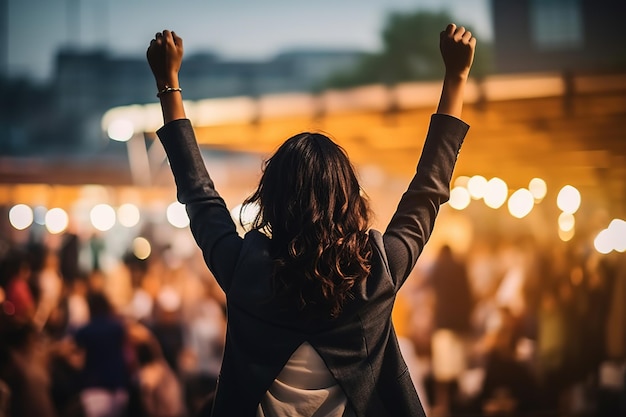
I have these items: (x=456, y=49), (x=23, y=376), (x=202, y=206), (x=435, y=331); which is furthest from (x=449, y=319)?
(x=202, y=206)

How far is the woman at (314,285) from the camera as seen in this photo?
1367 mm

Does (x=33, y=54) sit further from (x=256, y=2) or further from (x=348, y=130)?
(x=348, y=130)

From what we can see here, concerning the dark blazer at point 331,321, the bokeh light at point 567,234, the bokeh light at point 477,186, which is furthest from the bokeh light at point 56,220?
the dark blazer at point 331,321

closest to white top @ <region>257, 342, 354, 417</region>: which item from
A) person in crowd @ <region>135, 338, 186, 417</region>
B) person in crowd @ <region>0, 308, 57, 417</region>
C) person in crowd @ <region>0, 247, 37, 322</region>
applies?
person in crowd @ <region>0, 308, 57, 417</region>

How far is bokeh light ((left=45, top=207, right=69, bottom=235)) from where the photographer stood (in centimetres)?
783

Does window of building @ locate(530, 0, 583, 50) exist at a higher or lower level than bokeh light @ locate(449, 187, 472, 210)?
higher

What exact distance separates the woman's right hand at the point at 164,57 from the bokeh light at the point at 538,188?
5668 mm

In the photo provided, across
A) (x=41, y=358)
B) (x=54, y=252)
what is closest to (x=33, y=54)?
(x=54, y=252)

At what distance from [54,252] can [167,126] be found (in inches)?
252

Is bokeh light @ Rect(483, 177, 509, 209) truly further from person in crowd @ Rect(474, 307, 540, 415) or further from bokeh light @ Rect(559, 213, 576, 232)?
person in crowd @ Rect(474, 307, 540, 415)

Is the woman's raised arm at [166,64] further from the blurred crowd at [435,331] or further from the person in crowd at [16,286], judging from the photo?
the person in crowd at [16,286]

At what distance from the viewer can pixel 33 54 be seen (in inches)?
284

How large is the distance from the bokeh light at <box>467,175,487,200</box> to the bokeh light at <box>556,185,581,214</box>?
1.99 ft

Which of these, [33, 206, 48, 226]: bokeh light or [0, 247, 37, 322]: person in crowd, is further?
[33, 206, 48, 226]: bokeh light
